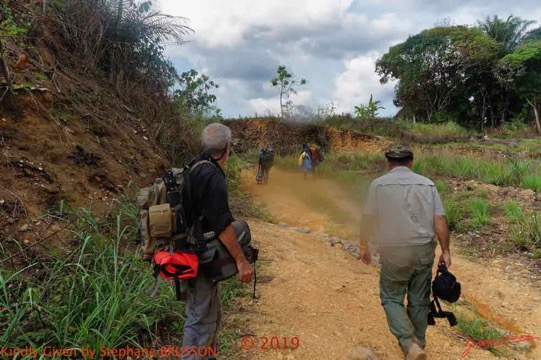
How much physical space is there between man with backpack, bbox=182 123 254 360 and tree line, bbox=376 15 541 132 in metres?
26.9

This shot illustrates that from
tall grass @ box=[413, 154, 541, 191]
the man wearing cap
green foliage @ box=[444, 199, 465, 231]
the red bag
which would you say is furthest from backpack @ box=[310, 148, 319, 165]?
the red bag

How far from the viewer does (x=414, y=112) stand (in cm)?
2848

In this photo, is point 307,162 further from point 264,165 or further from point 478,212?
point 478,212

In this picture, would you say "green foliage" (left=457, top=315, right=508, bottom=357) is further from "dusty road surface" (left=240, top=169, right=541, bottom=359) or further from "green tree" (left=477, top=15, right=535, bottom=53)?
"green tree" (left=477, top=15, right=535, bottom=53)

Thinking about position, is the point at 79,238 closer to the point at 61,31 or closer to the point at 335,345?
the point at 335,345

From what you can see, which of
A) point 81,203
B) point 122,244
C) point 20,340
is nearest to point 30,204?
point 81,203

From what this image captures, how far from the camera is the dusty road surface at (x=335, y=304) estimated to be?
3070 millimetres

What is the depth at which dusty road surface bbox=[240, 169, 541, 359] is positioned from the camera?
121 inches

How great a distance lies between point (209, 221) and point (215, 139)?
0.51m

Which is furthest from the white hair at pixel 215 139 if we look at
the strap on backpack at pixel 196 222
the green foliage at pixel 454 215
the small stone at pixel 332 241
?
the green foliage at pixel 454 215

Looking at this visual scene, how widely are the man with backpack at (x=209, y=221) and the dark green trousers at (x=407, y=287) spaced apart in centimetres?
119

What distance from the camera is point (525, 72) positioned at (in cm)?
2416

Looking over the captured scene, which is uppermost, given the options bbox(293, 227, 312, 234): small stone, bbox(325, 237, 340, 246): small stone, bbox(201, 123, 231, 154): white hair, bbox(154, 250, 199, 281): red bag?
bbox(201, 123, 231, 154): white hair

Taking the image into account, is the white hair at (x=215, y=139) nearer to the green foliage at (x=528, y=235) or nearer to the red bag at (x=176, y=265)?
the red bag at (x=176, y=265)
